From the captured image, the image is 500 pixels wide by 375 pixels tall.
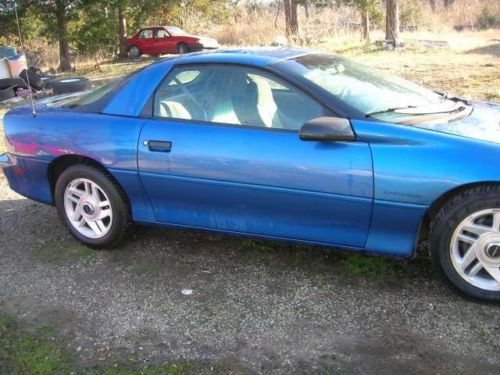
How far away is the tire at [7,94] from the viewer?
480 inches

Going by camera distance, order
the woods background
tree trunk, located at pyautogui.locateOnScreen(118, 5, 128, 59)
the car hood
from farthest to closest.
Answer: tree trunk, located at pyautogui.locateOnScreen(118, 5, 128, 59) < the woods background < the car hood

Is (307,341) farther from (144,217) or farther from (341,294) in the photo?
(144,217)

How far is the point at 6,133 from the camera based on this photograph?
4.36 m

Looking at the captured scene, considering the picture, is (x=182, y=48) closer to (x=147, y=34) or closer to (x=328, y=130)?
(x=147, y=34)

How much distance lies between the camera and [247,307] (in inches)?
131

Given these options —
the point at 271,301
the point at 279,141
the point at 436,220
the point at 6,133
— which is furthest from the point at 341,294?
the point at 6,133

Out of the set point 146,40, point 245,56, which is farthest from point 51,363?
point 146,40

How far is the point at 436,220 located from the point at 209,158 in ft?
4.66

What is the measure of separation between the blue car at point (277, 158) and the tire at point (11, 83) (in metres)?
8.86

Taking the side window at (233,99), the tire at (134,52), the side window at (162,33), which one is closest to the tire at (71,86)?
the side window at (233,99)

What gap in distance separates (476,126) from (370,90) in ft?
2.34

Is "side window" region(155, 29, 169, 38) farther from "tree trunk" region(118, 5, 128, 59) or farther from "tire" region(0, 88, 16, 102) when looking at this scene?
"tire" region(0, 88, 16, 102)

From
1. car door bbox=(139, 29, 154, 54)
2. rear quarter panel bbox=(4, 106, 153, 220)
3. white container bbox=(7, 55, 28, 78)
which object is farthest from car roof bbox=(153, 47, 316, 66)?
car door bbox=(139, 29, 154, 54)

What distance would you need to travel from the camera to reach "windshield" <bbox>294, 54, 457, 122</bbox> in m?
3.46
